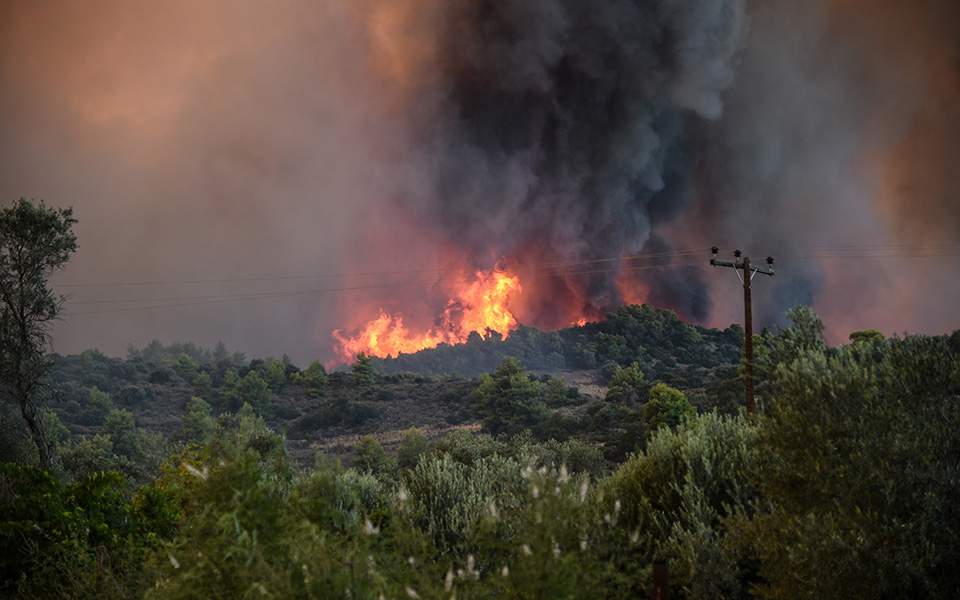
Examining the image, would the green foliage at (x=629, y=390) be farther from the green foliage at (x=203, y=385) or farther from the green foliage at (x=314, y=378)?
the green foliage at (x=203, y=385)

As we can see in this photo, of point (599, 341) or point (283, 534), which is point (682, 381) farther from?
point (283, 534)

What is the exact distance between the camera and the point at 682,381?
4045 inches

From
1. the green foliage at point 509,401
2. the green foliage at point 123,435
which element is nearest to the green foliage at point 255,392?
the green foliage at point 123,435

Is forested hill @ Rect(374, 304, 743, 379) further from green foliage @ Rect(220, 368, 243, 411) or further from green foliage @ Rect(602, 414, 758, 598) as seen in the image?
green foliage @ Rect(602, 414, 758, 598)

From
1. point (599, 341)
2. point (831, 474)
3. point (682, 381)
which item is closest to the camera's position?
point (831, 474)

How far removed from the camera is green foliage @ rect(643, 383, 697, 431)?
2488 inches

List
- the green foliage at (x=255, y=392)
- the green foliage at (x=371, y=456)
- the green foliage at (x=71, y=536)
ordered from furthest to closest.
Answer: the green foliage at (x=255, y=392)
the green foliage at (x=371, y=456)
the green foliage at (x=71, y=536)

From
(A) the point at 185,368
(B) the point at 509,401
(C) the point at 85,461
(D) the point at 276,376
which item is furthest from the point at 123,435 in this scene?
(A) the point at 185,368

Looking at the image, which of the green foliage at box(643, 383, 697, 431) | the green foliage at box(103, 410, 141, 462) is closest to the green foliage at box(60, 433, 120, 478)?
the green foliage at box(103, 410, 141, 462)

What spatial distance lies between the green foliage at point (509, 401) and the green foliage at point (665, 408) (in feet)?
92.5

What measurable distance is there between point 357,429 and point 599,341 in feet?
240

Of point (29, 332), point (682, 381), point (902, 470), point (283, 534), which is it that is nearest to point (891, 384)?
point (902, 470)

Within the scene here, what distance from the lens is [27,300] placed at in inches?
1416

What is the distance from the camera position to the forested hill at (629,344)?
503ft
